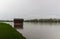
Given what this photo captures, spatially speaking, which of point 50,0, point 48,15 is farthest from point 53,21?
point 50,0

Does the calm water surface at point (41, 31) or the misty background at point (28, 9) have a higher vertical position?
the misty background at point (28, 9)

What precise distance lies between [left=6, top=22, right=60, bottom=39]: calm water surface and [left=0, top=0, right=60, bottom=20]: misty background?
0.29 ft

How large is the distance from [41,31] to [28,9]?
0.25 metres

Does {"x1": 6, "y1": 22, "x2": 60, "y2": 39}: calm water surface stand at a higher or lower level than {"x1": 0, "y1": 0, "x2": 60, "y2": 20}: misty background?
lower

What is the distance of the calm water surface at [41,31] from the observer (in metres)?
0.94

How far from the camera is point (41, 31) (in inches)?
42.1

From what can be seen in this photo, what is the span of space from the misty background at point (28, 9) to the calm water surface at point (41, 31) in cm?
9

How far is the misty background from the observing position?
112cm

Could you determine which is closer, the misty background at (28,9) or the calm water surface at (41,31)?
the calm water surface at (41,31)

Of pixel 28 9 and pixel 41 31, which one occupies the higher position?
pixel 28 9

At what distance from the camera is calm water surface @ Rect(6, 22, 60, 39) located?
94cm

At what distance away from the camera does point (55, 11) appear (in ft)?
4.11

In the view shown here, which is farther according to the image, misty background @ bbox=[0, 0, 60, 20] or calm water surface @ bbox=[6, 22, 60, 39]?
misty background @ bbox=[0, 0, 60, 20]

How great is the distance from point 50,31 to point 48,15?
0.79 feet
